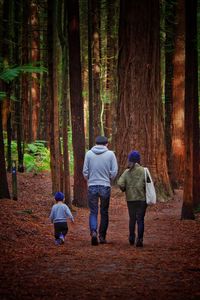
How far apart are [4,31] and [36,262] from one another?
12.1 meters

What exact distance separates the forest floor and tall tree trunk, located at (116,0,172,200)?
3768mm

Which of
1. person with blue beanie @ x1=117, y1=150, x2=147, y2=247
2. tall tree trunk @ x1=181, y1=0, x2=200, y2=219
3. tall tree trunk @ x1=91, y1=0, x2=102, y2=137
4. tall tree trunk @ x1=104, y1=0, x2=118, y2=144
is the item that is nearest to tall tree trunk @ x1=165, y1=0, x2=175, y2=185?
tall tree trunk @ x1=104, y1=0, x2=118, y2=144

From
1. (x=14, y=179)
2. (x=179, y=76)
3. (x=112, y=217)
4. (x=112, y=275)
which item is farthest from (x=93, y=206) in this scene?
(x=179, y=76)

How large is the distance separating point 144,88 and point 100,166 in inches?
307

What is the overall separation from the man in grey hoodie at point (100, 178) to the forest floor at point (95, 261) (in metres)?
0.53

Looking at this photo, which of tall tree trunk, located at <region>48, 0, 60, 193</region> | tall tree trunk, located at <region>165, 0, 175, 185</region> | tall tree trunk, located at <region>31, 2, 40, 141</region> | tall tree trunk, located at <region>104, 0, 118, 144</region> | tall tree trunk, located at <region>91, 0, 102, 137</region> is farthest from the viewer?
tall tree trunk, located at <region>31, 2, 40, 141</region>

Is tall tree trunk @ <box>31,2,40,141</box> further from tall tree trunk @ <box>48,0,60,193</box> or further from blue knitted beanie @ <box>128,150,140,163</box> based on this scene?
blue knitted beanie @ <box>128,150,140,163</box>

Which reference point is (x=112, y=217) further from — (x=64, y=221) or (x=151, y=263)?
(x=151, y=263)

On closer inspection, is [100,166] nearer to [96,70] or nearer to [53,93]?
[53,93]

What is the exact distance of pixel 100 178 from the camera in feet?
30.8

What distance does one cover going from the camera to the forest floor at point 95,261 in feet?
18.4

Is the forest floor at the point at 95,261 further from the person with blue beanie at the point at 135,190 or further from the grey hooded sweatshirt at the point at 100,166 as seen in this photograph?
the grey hooded sweatshirt at the point at 100,166

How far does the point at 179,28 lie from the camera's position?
20.8 meters

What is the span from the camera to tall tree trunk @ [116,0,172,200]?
16.7 meters
